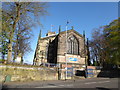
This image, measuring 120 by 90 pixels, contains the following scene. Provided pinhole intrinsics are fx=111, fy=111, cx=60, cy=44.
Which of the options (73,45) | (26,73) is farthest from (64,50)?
(26,73)

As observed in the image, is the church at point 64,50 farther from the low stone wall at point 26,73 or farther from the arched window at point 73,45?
the low stone wall at point 26,73

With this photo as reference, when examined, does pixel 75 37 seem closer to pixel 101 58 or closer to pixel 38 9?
pixel 101 58

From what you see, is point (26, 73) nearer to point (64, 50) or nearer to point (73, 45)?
point (64, 50)

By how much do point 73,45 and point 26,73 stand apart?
71.4ft

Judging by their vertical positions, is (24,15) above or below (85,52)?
above

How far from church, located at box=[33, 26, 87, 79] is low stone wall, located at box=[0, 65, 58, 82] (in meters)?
12.0

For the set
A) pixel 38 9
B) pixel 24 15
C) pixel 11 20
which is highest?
pixel 38 9

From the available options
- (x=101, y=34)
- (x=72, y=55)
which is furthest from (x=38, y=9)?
(x=101, y=34)

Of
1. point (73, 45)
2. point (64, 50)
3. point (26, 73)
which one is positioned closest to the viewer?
point (26, 73)

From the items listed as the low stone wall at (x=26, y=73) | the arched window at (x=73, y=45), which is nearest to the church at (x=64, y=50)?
the arched window at (x=73, y=45)

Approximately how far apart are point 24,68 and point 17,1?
10769 millimetres

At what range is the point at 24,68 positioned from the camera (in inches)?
683

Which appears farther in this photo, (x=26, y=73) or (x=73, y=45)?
(x=73, y=45)

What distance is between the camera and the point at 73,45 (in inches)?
1428
